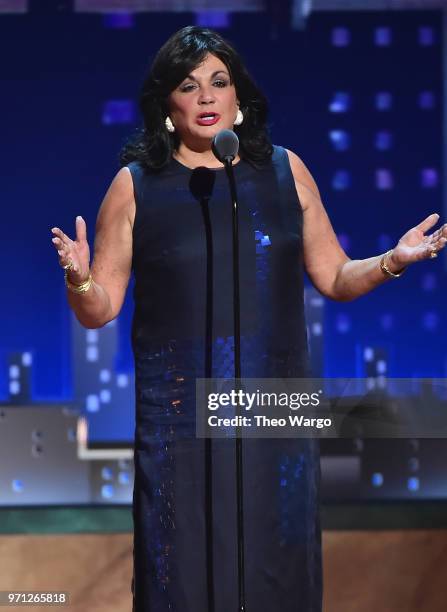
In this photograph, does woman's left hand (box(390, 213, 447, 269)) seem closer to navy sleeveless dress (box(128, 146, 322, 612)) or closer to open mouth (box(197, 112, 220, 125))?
navy sleeveless dress (box(128, 146, 322, 612))

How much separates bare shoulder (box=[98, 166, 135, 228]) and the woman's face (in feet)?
0.45

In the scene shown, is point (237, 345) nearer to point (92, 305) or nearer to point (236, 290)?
point (236, 290)

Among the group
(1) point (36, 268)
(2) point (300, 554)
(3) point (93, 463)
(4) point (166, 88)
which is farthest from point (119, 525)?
(4) point (166, 88)

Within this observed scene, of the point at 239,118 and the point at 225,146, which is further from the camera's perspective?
the point at 239,118

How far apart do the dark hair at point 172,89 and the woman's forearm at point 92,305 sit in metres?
0.24

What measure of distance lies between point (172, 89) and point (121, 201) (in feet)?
0.69

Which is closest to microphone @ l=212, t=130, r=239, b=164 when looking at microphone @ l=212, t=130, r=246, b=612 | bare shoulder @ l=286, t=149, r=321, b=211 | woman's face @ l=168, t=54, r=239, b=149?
microphone @ l=212, t=130, r=246, b=612

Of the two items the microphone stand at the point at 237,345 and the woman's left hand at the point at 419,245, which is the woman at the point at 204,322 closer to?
the woman's left hand at the point at 419,245

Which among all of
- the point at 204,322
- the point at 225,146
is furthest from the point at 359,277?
the point at 225,146

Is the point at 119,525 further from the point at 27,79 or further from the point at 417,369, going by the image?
the point at 27,79

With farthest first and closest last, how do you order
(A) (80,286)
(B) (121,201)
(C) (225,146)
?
(B) (121,201), (A) (80,286), (C) (225,146)

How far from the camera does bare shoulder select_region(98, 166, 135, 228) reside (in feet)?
6.36

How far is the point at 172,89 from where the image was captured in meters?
1.92

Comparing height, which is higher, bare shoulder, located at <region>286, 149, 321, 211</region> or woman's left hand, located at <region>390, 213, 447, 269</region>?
bare shoulder, located at <region>286, 149, 321, 211</region>
